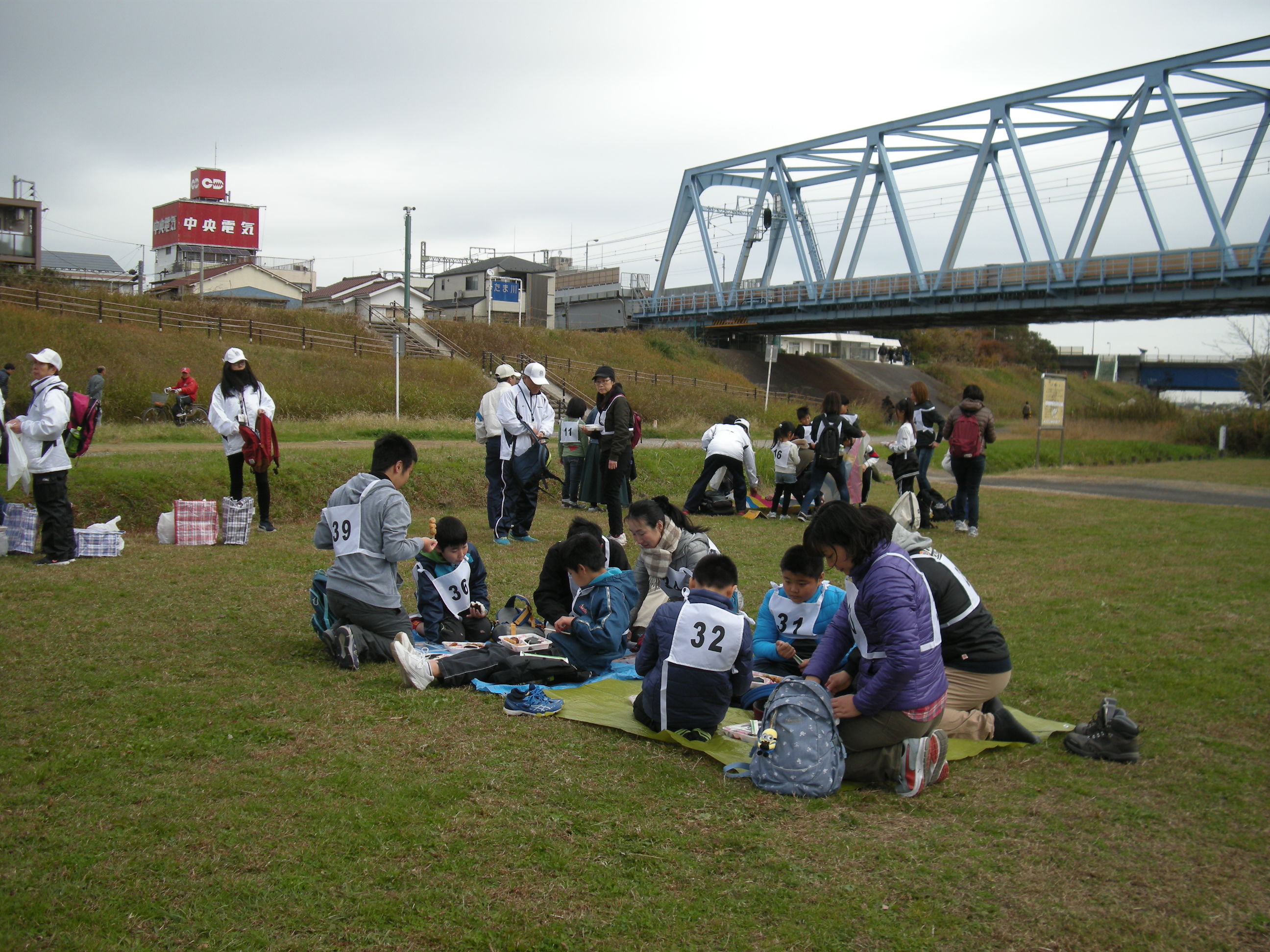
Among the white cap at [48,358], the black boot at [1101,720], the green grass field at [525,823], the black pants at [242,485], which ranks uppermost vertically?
the white cap at [48,358]

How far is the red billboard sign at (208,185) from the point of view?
268 ft

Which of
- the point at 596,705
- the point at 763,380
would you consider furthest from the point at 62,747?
the point at 763,380

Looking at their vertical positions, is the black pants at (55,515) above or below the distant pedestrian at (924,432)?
below

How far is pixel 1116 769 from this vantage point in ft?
14.7

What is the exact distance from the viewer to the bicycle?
2431 centimetres

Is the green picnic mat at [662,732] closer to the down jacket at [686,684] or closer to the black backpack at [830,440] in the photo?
the down jacket at [686,684]

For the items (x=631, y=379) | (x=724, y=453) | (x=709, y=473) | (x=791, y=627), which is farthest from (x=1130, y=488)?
(x=631, y=379)

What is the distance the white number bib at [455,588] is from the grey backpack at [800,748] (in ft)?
9.56

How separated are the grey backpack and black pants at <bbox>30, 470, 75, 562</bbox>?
711 cm

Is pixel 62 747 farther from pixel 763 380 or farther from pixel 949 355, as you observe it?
pixel 949 355

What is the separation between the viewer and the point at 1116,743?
4570 mm

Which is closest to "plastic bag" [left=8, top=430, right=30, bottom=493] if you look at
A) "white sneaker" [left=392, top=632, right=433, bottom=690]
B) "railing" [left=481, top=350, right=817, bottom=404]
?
"white sneaker" [left=392, top=632, right=433, bottom=690]

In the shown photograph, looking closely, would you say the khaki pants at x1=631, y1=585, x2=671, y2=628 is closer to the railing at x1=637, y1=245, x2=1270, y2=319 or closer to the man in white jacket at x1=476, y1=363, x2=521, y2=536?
the man in white jacket at x1=476, y1=363, x2=521, y2=536

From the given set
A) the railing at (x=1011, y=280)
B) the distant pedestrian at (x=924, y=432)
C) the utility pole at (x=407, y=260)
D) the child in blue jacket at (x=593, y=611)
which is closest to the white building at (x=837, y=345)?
the railing at (x=1011, y=280)
